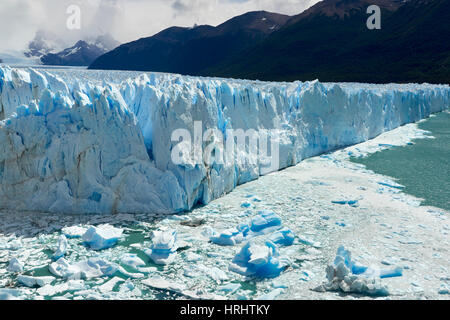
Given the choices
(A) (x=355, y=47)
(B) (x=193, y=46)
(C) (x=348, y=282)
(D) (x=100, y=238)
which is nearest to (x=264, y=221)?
(C) (x=348, y=282)

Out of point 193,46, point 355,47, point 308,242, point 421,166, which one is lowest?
point 308,242

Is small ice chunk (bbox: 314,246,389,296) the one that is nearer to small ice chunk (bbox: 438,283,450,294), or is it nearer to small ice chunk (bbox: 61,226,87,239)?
small ice chunk (bbox: 438,283,450,294)

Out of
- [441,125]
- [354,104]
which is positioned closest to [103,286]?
[354,104]

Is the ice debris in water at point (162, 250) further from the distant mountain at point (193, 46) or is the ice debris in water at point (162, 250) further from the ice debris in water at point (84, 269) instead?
the distant mountain at point (193, 46)

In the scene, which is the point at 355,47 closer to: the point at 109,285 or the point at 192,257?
the point at 192,257

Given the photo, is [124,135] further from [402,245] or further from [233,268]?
[402,245]

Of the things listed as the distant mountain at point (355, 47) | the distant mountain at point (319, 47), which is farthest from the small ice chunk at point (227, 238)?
the distant mountain at point (319, 47)
